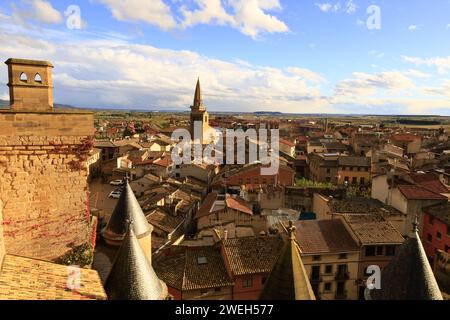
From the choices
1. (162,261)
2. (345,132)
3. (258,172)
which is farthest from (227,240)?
(345,132)

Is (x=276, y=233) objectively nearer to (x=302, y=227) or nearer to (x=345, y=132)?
(x=302, y=227)

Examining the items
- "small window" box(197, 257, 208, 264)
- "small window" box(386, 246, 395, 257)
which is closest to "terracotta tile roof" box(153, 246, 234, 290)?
"small window" box(197, 257, 208, 264)

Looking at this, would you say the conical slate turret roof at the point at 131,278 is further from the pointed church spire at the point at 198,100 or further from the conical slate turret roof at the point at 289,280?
Answer: the pointed church spire at the point at 198,100

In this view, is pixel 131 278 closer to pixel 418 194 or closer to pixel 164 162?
pixel 418 194

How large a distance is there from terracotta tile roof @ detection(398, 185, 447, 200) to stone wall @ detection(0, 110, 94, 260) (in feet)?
81.8

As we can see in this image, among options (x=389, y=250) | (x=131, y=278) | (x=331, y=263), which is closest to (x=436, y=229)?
(x=389, y=250)

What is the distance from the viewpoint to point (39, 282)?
7145 mm

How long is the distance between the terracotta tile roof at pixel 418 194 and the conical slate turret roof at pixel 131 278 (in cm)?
2334

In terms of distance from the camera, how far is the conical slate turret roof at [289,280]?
7320 mm

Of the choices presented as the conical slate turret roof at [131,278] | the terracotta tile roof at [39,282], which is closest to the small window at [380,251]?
the conical slate turret roof at [131,278]

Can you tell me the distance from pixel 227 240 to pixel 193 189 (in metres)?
17.3

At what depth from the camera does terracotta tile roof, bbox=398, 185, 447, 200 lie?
84.6 feet

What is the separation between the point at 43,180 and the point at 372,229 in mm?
19916
